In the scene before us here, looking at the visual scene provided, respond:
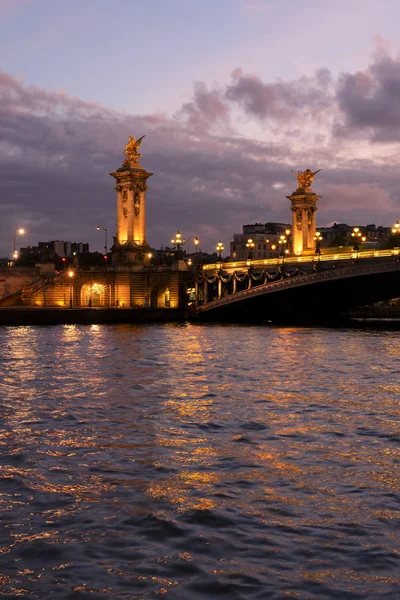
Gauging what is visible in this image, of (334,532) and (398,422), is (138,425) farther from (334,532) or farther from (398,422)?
(334,532)

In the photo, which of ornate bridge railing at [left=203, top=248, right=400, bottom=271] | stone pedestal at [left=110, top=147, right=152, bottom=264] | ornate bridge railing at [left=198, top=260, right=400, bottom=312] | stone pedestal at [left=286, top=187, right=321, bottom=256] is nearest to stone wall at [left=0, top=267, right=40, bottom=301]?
stone pedestal at [left=110, top=147, right=152, bottom=264]

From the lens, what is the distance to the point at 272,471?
14742mm

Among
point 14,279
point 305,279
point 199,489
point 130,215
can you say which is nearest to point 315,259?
point 305,279

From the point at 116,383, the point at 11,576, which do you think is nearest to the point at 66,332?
the point at 116,383

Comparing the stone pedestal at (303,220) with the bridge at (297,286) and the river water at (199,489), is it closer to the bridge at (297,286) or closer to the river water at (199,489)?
the bridge at (297,286)

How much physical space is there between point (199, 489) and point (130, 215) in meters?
77.5

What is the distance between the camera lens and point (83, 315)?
243 feet

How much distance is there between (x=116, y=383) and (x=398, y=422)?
11.4 metres

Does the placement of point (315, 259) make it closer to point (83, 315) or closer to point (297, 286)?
point (297, 286)

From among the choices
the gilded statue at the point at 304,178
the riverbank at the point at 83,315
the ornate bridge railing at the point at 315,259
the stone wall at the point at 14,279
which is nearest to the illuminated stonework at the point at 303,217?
the gilded statue at the point at 304,178

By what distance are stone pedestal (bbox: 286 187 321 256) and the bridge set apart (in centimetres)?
1533

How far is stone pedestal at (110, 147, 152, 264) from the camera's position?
8975 cm

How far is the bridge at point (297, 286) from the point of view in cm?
6625

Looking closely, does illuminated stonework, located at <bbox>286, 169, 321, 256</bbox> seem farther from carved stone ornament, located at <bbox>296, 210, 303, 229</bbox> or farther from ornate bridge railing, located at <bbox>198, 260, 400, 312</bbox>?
ornate bridge railing, located at <bbox>198, 260, 400, 312</bbox>
